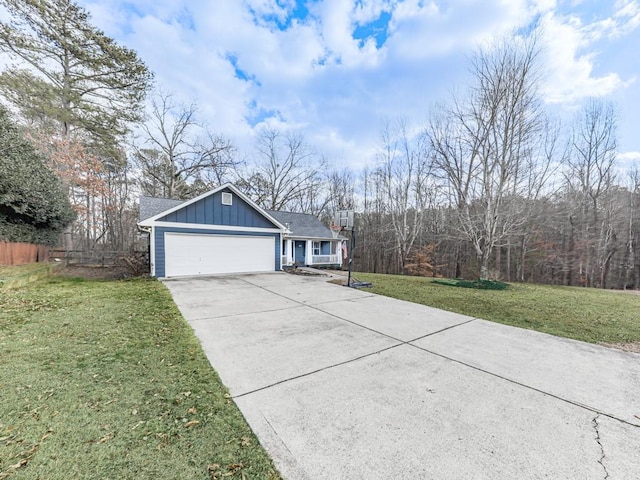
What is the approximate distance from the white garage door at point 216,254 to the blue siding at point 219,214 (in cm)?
60

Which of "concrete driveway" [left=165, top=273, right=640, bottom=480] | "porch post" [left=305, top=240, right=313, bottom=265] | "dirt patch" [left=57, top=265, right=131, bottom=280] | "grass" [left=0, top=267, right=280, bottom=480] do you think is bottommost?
"concrete driveway" [left=165, top=273, right=640, bottom=480]

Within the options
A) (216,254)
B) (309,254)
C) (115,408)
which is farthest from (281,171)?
(115,408)

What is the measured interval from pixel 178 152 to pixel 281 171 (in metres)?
8.11

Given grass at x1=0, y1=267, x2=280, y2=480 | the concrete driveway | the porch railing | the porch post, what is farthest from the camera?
the porch railing

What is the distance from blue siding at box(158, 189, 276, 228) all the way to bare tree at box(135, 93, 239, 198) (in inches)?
427

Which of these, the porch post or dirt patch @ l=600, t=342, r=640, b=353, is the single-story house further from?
dirt patch @ l=600, t=342, r=640, b=353

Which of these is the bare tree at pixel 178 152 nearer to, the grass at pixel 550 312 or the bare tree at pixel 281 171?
the bare tree at pixel 281 171

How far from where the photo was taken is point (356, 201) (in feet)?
81.8

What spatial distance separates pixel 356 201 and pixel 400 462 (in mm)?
23949

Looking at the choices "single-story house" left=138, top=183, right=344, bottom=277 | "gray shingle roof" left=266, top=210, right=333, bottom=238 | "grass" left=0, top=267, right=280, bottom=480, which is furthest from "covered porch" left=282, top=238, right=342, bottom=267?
"grass" left=0, top=267, right=280, bottom=480

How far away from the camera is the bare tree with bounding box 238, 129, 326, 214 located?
22.7 meters

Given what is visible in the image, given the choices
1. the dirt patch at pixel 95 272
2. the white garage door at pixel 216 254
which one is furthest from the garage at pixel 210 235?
Answer: the dirt patch at pixel 95 272

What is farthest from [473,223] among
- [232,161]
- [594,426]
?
[232,161]

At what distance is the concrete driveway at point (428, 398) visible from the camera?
1.73 m
